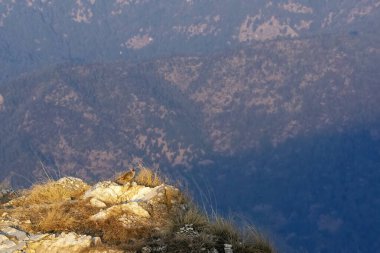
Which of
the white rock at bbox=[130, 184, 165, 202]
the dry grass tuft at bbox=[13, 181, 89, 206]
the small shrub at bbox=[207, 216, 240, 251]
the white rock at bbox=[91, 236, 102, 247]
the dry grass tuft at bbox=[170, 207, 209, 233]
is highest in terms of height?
the dry grass tuft at bbox=[13, 181, 89, 206]

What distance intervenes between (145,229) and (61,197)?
9.38 feet

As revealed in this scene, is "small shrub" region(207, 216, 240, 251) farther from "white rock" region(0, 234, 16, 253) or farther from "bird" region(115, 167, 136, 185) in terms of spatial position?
"white rock" region(0, 234, 16, 253)

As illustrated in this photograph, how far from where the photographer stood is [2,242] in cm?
951

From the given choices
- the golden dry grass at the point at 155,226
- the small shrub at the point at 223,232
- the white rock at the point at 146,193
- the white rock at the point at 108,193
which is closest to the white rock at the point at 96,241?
the golden dry grass at the point at 155,226

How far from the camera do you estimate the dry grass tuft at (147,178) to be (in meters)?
12.5

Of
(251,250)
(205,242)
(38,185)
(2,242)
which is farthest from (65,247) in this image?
(38,185)

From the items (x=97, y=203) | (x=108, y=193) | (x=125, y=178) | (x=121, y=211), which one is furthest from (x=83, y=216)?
(x=125, y=178)

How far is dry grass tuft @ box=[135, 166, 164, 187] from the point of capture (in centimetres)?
1249

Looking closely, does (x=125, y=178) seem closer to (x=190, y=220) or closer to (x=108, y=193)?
(x=108, y=193)

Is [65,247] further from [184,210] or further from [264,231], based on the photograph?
[264,231]

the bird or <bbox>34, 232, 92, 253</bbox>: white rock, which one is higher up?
the bird

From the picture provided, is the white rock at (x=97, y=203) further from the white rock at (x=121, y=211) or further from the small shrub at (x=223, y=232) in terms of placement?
the small shrub at (x=223, y=232)

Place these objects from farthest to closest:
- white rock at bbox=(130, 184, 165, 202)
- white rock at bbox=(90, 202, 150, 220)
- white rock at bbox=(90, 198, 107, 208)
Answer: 1. white rock at bbox=(130, 184, 165, 202)
2. white rock at bbox=(90, 198, 107, 208)
3. white rock at bbox=(90, 202, 150, 220)

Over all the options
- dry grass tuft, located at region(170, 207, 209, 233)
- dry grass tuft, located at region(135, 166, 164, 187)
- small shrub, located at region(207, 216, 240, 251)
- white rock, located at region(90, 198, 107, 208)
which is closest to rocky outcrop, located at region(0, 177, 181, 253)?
white rock, located at region(90, 198, 107, 208)
